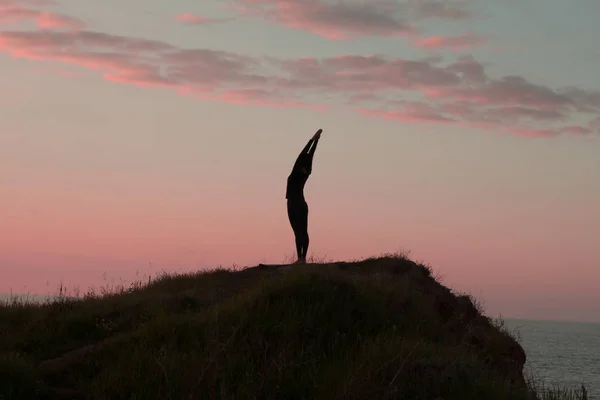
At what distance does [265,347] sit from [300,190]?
289 inches

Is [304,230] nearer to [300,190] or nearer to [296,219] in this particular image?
[296,219]

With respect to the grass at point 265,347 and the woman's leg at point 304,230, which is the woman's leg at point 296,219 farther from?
the grass at point 265,347

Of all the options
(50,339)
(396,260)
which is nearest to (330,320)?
(50,339)

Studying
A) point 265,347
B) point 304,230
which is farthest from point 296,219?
point 265,347

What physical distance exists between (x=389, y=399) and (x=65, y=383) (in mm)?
5338

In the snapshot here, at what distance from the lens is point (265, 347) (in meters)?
11.7

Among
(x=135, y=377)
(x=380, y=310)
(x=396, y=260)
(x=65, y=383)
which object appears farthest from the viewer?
(x=396, y=260)

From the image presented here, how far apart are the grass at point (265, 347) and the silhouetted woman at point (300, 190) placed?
7.82 ft

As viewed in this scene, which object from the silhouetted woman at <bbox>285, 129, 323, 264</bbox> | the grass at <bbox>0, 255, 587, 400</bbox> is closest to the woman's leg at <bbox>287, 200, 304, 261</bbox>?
the silhouetted woman at <bbox>285, 129, 323, 264</bbox>

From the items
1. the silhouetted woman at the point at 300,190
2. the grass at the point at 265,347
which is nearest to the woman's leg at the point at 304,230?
the silhouetted woman at the point at 300,190

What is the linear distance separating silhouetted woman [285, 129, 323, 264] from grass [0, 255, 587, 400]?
2.38 metres

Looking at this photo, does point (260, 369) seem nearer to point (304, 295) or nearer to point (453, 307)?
point (304, 295)

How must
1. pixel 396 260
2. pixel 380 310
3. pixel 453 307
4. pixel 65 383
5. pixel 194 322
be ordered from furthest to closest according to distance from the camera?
pixel 396 260, pixel 453 307, pixel 380 310, pixel 194 322, pixel 65 383

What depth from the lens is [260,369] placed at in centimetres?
1088
